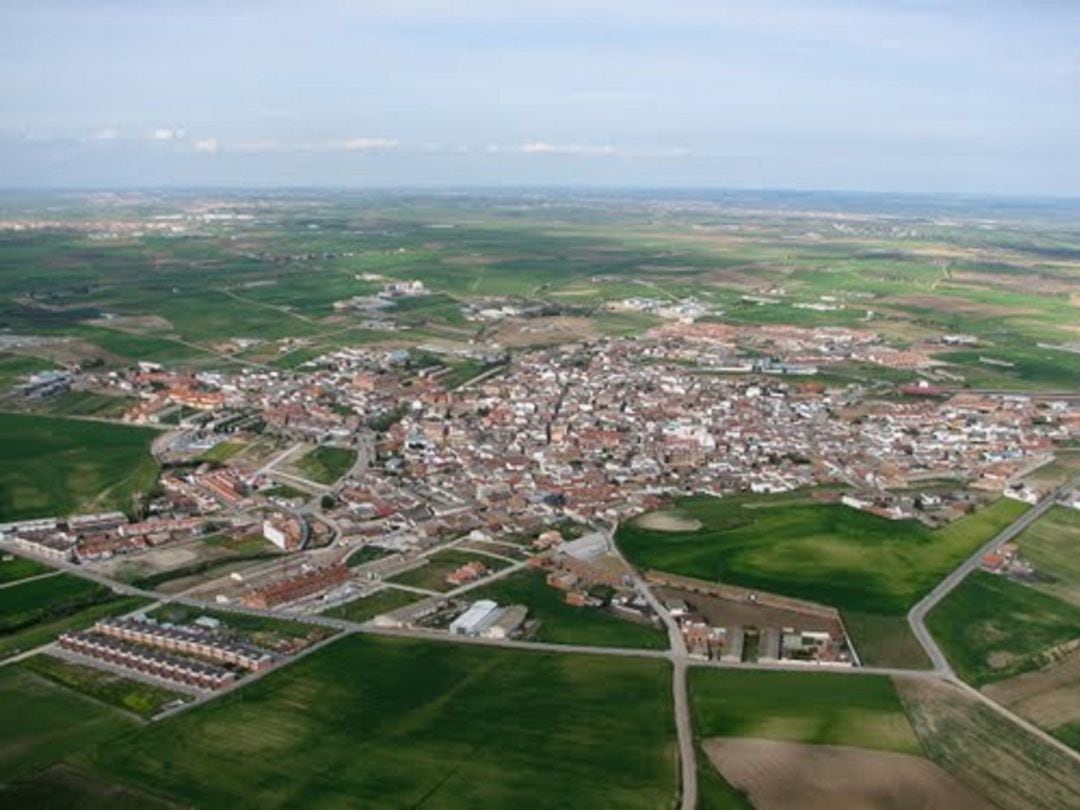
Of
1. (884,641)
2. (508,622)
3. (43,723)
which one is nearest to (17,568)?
(43,723)

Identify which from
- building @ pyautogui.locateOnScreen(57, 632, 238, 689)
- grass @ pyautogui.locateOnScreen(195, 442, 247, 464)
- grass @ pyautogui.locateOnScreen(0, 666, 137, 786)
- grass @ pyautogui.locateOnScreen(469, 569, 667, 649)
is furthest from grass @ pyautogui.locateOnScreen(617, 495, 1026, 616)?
grass @ pyautogui.locateOnScreen(195, 442, 247, 464)

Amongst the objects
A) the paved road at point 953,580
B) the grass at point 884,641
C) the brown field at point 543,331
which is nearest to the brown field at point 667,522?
the grass at point 884,641

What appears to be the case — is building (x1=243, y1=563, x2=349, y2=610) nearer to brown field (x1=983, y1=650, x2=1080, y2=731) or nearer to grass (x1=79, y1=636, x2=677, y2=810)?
grass (x1=79, y1=636, x2=677, y2=810)

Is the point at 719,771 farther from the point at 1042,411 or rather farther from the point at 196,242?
the point at 196,242

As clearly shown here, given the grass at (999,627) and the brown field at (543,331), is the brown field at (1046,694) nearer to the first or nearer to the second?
the grass at (999,627)

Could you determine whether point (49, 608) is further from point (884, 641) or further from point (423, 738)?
point (884, 641)

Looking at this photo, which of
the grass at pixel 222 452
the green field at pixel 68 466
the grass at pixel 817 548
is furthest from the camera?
the grass at pixel 222 452
